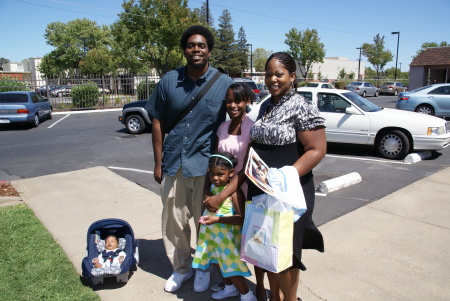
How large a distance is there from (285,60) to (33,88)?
22.9m

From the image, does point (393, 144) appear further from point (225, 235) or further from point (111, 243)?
point (111, 243)

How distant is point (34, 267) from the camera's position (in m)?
3.38

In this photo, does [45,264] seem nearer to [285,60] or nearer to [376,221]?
[285,60]

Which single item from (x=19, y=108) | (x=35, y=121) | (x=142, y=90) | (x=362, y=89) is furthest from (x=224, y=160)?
(x=362, y=89)

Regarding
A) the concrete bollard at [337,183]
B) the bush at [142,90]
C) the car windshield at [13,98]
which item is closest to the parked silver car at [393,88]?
the bush at [142,90]

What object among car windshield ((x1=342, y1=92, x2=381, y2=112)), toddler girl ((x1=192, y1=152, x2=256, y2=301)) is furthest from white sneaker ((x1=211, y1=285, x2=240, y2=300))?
car windshield ((x1=342, y1=92, x2=381, y2=112))

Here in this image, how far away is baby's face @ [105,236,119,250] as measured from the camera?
3.27 meters

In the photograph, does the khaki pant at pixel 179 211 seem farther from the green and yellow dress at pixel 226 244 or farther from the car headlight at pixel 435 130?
the car headlight at pixel 435 130

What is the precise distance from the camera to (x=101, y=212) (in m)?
4.88

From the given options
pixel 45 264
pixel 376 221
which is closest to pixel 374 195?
pixel 376 221

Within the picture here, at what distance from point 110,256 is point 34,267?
796mm

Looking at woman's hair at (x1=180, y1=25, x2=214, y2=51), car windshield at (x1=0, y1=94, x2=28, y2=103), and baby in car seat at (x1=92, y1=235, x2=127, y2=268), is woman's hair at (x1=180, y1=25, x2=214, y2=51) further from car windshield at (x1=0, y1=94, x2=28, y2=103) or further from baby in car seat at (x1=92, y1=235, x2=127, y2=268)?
car windshield at (x1=0, y1=94, x2=28, y2=103)

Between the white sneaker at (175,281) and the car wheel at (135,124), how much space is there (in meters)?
9.19

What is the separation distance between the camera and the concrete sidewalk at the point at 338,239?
3.13 m
